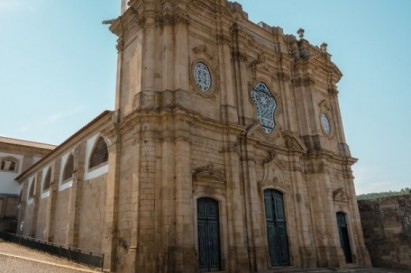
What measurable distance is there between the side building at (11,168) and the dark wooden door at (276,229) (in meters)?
24.5

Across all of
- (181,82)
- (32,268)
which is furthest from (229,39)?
(32,268)

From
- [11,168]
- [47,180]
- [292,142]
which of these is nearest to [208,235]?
[292,142]

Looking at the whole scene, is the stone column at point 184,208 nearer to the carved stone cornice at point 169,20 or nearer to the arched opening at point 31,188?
the carved stone cornice at point 169,20

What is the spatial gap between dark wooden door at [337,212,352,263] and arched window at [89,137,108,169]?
12.5m

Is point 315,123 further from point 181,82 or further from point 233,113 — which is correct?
point 181,82

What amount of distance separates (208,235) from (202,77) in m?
6.32

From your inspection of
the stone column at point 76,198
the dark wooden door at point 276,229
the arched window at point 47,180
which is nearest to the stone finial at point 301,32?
the dark wooden door at point 276,229

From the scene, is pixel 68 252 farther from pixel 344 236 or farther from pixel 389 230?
pixel 389 230

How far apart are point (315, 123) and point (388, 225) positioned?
7551 millimetres

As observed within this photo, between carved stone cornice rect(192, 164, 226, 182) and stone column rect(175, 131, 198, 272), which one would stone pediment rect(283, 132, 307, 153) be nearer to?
carved stone cornice rect(192, 164, 226, 182)

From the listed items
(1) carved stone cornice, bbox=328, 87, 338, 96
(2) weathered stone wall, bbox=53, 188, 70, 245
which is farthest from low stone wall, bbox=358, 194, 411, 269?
(2) weathered stone wall, bbox=53, 188, 70, 245

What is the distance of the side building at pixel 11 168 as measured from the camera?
99.7ft

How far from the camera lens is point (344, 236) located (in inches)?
720

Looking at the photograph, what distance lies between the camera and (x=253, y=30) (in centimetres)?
1827
